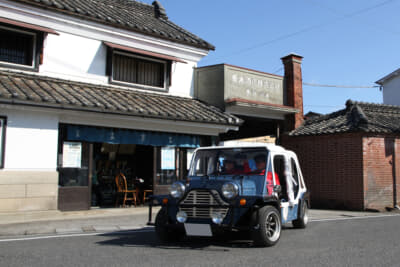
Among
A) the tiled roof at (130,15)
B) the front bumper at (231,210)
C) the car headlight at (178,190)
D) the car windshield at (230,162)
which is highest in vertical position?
the tiled roof at (130,15)

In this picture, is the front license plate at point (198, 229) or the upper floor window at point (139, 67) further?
the upper floor window at point (139, 67)

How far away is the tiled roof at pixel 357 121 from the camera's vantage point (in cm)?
1585

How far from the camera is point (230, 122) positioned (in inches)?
567

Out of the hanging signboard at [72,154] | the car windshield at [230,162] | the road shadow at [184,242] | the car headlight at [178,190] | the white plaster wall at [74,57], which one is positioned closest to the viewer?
the road shadow at [184,242]

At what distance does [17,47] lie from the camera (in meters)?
12.4

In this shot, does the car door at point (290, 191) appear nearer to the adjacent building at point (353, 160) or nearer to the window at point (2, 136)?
the window at point (2, 136)

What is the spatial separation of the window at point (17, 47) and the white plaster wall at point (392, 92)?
85.3ft

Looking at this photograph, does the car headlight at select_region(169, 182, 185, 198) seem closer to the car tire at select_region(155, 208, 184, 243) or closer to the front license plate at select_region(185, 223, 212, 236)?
the car tire at select_region(155, 208, 184, 243)

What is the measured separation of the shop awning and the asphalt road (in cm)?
432

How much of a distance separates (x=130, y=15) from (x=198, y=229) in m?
11.3

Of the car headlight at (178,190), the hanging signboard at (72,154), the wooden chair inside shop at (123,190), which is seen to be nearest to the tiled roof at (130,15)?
the hanging signboard at (72,154)

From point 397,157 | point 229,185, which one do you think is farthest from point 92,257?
point 397,157

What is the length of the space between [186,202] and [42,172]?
5787mm

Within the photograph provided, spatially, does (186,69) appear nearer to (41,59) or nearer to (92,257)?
(41,59)
